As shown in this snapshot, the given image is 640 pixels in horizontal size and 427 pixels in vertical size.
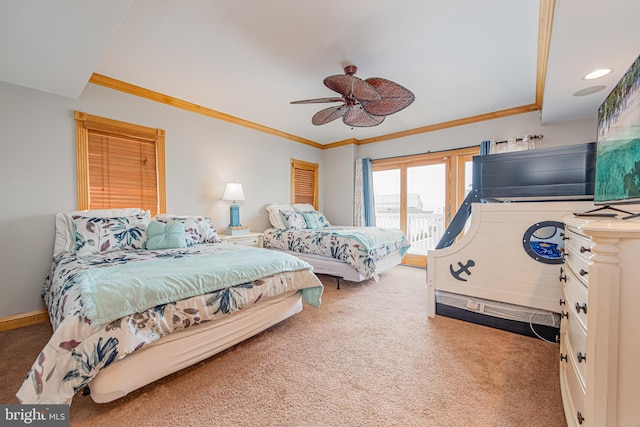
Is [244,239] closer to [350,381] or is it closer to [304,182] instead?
[304,182]

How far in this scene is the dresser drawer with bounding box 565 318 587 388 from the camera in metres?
0.91

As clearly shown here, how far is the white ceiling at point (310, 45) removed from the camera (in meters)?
1.62

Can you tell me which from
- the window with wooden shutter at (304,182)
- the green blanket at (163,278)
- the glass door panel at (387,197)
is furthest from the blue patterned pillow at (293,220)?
the green blanket at (163,278)

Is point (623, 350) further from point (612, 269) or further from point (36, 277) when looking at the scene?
point (36, 277)

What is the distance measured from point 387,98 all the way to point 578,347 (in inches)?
83.6

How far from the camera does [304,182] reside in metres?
5.23

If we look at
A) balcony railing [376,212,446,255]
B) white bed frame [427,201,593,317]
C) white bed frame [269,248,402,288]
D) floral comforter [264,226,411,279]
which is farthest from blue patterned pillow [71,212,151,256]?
balcony railing [376,212,446,255]

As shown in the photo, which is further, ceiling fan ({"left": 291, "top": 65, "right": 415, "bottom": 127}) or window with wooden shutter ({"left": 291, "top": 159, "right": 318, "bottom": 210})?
window with wooden shutter ({"left": 291, "top": 159, "right": 318, "bottom": 210})

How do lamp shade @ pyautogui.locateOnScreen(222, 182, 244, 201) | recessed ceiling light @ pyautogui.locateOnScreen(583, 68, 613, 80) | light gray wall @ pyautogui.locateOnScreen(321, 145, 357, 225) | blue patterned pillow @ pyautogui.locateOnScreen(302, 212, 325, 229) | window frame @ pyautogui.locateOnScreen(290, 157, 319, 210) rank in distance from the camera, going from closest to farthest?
recessed ceiling light @ pyautogui.locateOnScreen(583, 68, 613, 80)
lamp shade @ pyautogui.locateOnScreen(222, 182, 244, 201)
blue patterned pillow @ pyautogui.locateOnScreen(302, 212, 325, 229)
window frame @ pyautogui.locateOnScreen(290, 157, 319, 210)
light gray wall @ pyautogui.locateOnScreen(321, 145, 357, 225)

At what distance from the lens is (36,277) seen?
2.43 meters

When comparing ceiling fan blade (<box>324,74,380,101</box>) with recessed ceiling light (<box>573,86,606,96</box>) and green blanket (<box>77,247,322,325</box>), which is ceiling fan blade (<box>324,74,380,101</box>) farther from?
recessed ceiling light (<box>573,86,606,96</box>)

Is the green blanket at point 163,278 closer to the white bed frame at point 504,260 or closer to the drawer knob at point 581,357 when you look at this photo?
the white bed frame at point 504,260

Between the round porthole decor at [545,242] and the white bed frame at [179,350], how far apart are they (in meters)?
2.04

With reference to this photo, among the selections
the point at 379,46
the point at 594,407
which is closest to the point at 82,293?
the point at 594,407
